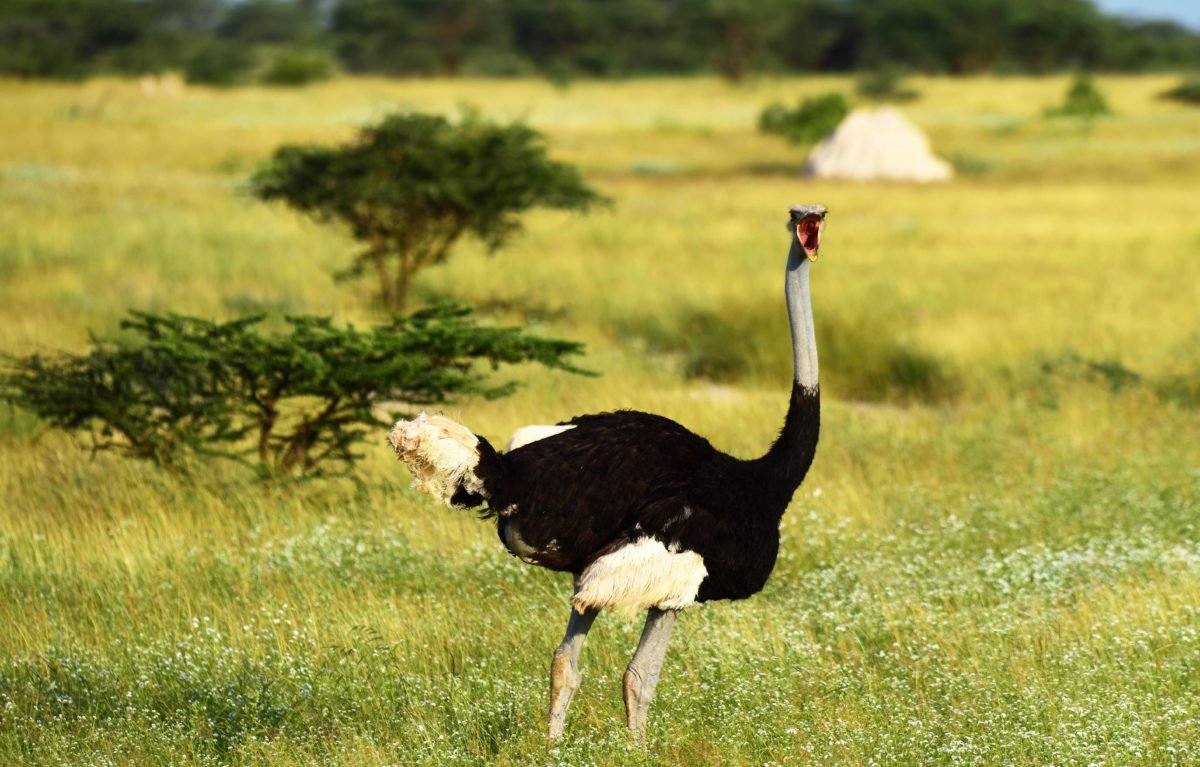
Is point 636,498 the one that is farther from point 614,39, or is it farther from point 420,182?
point 614,39

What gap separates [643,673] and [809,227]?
155 centimetres

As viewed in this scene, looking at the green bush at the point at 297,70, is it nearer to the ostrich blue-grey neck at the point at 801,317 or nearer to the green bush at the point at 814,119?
the green bush at the point at 814,119

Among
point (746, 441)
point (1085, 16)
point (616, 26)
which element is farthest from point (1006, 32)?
point (746, 441)

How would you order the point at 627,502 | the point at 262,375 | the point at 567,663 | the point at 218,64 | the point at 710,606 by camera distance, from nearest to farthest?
the point at 627,502 < the point at 567,663 < the point at 710,606 < the point at 262,375 < the point at 218,64

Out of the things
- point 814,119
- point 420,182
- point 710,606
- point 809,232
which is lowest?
point 814,119

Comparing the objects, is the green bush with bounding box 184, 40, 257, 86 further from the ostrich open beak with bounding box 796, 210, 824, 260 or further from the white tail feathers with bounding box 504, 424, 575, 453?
the ostrich open beak with bounding box 796, 210, 824, 260

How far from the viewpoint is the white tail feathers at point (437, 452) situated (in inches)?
195

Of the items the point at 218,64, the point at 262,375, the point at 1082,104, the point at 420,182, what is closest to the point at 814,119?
the point at 1082,104

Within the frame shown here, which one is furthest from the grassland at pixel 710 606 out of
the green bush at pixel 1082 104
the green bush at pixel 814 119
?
the green bush at pixel 1082 104

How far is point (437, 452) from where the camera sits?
196 inches

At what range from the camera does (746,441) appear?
1152 cm

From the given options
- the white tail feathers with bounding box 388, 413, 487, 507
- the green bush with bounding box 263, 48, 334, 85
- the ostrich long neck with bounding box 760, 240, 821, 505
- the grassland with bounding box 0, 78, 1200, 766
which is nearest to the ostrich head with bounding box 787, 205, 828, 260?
the ostrich long neck with bounding box 760, 240, 821, 505

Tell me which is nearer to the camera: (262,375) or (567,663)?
(567,663)

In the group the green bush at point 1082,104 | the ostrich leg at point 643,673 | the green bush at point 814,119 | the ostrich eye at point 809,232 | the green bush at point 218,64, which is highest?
the ostrich eye at point 809,232
